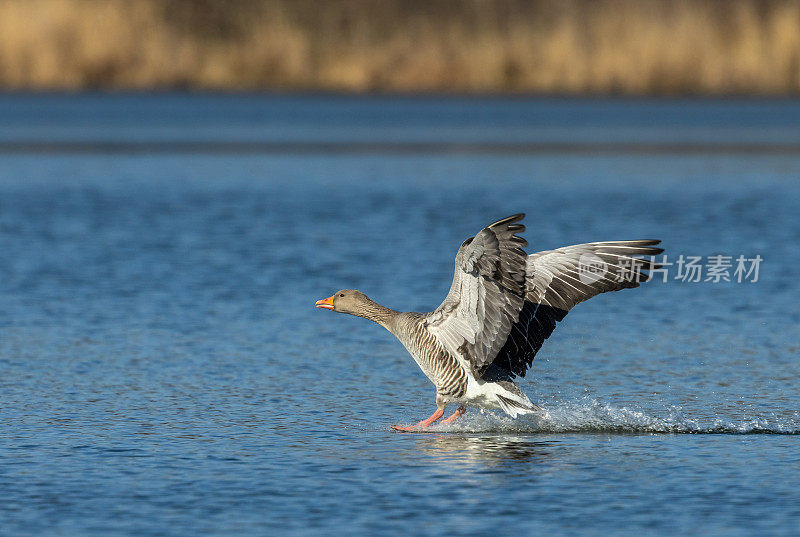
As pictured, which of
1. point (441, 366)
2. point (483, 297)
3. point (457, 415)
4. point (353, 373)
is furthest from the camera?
point (353, 373)

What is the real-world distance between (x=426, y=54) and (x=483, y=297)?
156 feet

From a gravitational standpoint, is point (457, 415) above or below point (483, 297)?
below

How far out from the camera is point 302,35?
198 feet

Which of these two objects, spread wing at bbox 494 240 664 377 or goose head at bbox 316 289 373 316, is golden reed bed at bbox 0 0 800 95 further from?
spread wing at bbox 494 240 664 377

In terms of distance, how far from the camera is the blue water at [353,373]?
902cm

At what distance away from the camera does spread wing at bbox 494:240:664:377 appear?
1091 cm

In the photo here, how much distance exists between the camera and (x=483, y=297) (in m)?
10.4

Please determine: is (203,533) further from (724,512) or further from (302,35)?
(302,35)

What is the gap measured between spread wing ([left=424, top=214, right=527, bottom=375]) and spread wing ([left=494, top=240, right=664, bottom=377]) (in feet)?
1.09

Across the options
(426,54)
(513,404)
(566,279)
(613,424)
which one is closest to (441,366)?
(513,404)

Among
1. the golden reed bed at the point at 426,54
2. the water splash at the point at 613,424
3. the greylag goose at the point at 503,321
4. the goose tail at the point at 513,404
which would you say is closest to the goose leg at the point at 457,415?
the water splash at the point at 613,424

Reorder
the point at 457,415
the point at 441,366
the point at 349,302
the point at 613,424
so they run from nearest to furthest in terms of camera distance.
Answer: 1. the point at 441,366
2. the point at 613,424
3. the point at 457,415
4. the point at 349,302

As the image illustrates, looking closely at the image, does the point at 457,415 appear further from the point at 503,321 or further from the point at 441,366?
the point at 503,321

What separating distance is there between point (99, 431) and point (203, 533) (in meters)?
2.78
